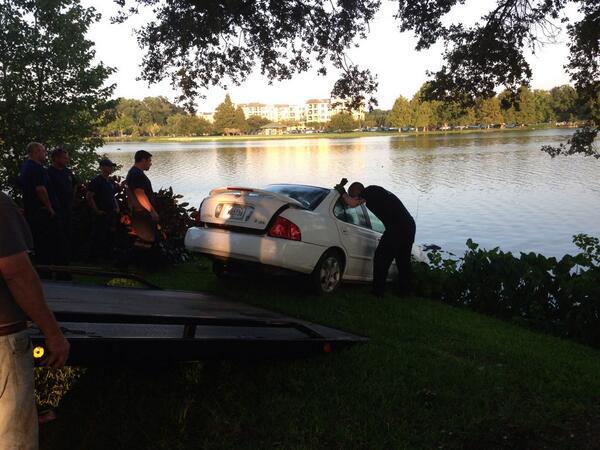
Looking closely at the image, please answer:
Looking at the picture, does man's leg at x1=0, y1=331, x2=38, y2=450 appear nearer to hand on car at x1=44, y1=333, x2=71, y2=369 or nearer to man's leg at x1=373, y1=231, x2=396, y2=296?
hand on car at x1=44, y1=333, x2=71, y2=369

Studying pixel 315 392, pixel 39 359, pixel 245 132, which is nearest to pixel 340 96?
pixel 315 392

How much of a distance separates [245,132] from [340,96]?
186675mm

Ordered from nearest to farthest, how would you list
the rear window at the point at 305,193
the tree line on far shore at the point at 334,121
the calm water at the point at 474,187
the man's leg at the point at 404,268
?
1. the rear window at the point at 305,193
2. the man's leg at the point at 404,268
3. the calm water at the point at 474,187
4. the tree line on far shore at the point at 334,121

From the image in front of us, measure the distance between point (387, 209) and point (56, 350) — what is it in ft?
19.5

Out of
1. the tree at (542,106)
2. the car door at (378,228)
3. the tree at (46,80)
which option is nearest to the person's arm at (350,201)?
the car door at (378,228)

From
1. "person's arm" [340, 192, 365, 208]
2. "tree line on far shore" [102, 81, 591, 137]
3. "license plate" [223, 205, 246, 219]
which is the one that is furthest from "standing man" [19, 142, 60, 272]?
"tree line on far shore" [102, 81, 591, 137]

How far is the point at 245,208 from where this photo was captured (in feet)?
22.3

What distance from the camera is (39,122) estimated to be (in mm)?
14195

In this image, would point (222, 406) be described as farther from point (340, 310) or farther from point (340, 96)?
point (340, 96)

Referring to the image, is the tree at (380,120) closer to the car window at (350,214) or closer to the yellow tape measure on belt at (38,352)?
the car window at (350,214)

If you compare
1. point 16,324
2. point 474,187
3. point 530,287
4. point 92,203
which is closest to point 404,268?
point 530,287

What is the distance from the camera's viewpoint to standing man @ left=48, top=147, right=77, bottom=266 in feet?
24.8

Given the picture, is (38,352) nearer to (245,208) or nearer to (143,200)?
(245,208)

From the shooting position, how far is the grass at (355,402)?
3.49 metres
